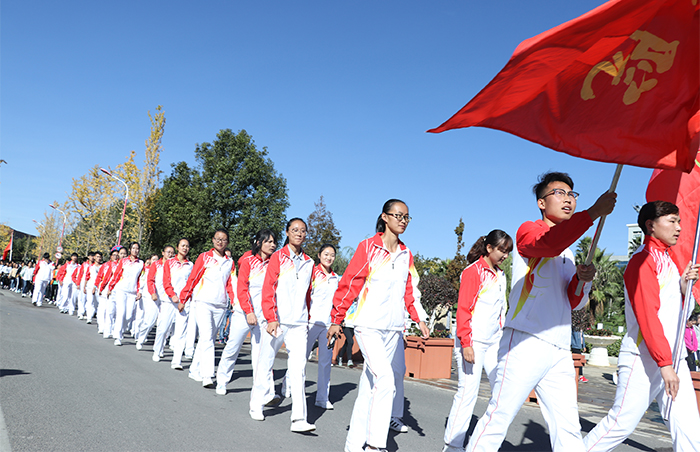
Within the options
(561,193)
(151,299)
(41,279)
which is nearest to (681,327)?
(561,193)

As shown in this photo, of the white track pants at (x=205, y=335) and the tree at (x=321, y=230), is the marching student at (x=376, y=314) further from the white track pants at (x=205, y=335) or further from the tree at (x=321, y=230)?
the tree at (x=321, y=230)

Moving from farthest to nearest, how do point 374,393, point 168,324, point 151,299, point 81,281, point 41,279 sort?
point 41,279, point 81,281, point 151,299, point 168,324, point 374,393

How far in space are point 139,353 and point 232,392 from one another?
435 centimetres

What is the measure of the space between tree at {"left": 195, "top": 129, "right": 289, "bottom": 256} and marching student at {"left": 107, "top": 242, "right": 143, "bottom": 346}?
23.6m

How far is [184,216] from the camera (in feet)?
124

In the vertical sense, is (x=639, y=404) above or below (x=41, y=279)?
below

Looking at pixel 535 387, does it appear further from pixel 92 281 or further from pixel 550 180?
pixel 92 281

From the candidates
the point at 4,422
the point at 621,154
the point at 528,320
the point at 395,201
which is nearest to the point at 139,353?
the point at 4,422

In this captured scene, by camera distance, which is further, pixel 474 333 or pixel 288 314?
pixel 288 314

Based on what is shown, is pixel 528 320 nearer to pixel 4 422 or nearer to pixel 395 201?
pixel 395 201

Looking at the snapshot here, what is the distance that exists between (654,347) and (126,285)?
12.1 metres

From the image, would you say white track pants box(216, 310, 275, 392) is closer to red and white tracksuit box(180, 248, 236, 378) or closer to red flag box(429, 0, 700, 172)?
red and white tracksuit box(180, 248, 236, 378)

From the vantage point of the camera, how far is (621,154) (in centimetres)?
305

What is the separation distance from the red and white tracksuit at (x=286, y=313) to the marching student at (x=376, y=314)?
0.93 meters
